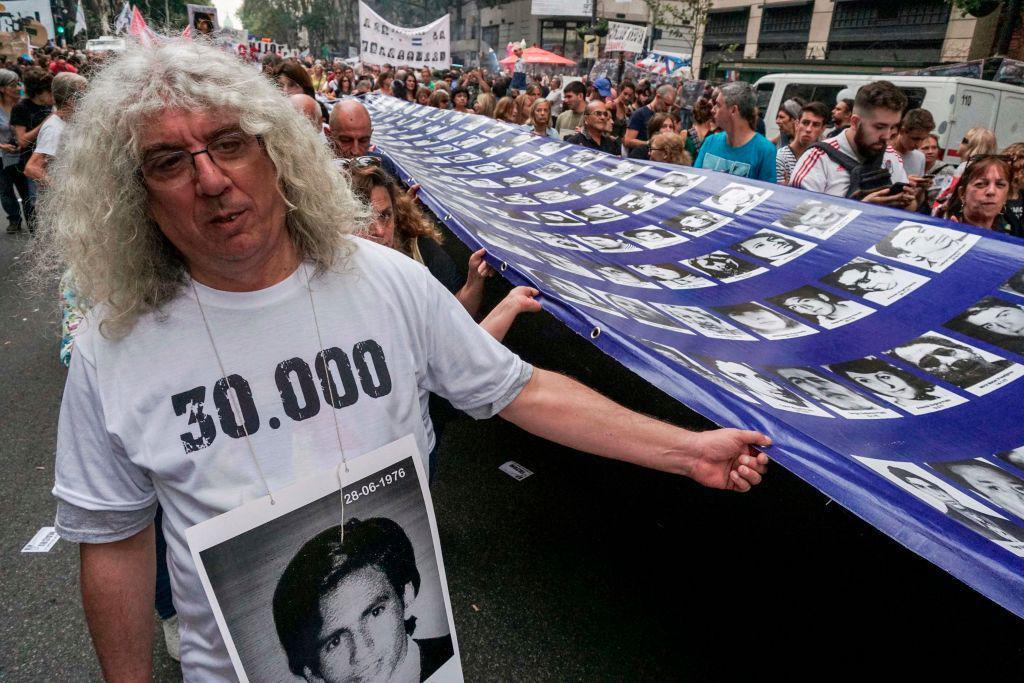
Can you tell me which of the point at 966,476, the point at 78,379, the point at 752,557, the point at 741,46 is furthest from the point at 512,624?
the point at 741,46

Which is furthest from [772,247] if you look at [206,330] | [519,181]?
[519,181]

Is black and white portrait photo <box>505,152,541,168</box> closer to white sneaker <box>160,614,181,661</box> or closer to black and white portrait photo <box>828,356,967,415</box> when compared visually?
black and white portrait photo <box>828,356,967,415</box>

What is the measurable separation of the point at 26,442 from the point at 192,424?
330 centimetres

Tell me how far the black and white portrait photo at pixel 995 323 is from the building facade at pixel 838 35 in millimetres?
17188

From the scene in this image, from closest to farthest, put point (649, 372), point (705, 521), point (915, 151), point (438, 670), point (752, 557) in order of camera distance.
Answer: point (438, 670) → point (649, 372) → point (752, 557) → point (705, 521) → point (915, 151)

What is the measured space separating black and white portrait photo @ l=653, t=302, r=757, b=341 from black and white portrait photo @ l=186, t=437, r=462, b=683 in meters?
1.32

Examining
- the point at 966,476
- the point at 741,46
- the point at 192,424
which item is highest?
the point at 741,46

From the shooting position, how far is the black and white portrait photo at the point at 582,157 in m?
4.53

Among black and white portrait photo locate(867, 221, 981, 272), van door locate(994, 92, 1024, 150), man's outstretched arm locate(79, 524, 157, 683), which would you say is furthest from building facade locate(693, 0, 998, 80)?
man's outstretched arm locate(79, 524, 157, 683)

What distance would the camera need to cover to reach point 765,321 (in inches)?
86.7

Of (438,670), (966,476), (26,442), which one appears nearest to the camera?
(438,670)

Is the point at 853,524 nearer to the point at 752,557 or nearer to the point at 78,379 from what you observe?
the point at 752,557

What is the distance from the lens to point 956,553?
1.02 m

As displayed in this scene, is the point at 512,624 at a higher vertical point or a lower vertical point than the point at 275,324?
lower
